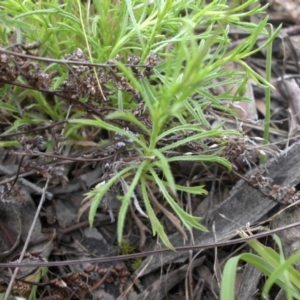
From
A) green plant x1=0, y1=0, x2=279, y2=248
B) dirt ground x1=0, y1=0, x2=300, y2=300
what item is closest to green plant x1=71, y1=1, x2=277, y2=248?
green plant x1=0, y1=0, x2=279, y2=248

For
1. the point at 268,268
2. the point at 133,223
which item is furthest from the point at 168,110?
the point at 133,223

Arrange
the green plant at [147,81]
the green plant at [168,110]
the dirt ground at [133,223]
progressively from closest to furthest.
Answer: the green plant at [168,110]
the green plant at [147,81]
the dirt ground at [133,223]

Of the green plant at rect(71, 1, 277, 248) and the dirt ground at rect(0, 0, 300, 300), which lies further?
the dirt ground at rect(0, 0, 300, 300)

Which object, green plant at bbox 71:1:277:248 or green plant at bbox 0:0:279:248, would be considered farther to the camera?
green plant at bbox 0:0:279:248

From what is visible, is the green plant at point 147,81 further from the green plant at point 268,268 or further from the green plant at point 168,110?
the green plant at point 268,268

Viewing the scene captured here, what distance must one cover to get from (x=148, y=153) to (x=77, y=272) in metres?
0.59

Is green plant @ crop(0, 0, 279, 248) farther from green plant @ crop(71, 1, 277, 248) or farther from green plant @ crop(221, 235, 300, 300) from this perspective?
green plant @ crop(221, 235, 300, 300)

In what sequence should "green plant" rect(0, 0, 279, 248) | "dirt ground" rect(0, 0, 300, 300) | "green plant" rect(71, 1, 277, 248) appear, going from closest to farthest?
1. "green plant" rect(71, 1, 277, 248)
2. "green plant" rect(0, 0, 279, 248)
3. "dirt ground" rect(0, 0, 300, 300)

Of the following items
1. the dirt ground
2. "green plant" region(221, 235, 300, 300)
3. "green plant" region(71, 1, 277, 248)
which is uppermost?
"green plant" region(71, 1, 277, 248)

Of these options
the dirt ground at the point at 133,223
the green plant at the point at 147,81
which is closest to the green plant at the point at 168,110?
the green plant at the point at 147,81

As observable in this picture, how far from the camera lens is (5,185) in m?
1.75

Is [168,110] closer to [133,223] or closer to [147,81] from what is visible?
[147,81]

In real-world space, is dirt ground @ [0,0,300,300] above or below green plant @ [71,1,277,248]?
below

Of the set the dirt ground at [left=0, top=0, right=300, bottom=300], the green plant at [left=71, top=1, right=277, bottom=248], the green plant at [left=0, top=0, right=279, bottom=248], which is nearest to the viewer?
the green plant at [left=71, top=1, right=277, bottom=248]
